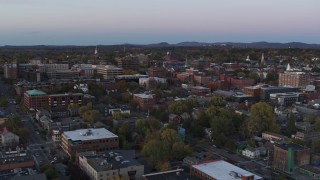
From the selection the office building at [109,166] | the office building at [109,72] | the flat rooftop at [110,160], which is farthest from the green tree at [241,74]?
the office building at [109,166]

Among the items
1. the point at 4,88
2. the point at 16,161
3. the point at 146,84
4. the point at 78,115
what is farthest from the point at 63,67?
the point at 16,161

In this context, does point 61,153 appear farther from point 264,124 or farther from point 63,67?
point 63,67

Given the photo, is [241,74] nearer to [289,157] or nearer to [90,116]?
[90,116]

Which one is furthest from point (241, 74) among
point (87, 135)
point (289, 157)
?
point (87, 135)

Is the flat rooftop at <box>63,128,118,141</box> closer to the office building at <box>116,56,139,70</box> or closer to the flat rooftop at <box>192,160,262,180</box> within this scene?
the flat rooftop at <box>192,160,262,180</box>

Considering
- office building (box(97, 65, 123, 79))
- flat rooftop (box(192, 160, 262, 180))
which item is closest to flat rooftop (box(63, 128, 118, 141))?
flat rooftop (box(192, 160, 262, 180))

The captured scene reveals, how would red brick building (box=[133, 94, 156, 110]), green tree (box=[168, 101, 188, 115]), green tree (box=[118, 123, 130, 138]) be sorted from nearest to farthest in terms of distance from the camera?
green tree (box=[118, 123, 130, 138]) → green tree (box=[168, 101, 188, 115]) → red brick building (box=[133, 94, 156, 110])
